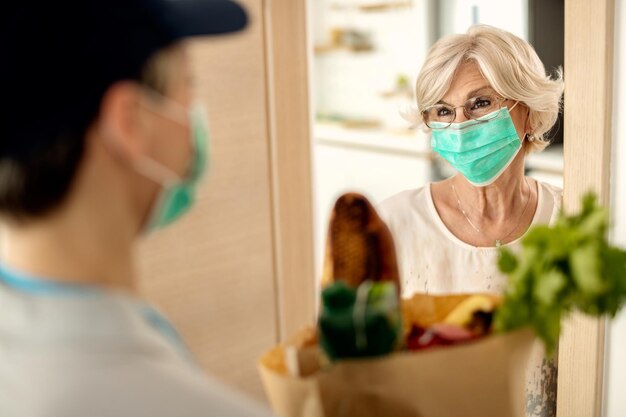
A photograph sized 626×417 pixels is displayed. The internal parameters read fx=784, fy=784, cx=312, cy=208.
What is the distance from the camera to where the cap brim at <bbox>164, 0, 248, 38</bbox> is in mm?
781

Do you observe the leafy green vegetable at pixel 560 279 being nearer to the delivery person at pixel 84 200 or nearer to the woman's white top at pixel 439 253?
the delivery person at pixel 84 200

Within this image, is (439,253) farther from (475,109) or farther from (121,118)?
(121,118)

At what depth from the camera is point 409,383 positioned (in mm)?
908

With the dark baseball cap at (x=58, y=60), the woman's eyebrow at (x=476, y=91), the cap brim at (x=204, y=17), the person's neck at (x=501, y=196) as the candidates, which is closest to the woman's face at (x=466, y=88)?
the woman's eyebrow at (x=476, y=91)

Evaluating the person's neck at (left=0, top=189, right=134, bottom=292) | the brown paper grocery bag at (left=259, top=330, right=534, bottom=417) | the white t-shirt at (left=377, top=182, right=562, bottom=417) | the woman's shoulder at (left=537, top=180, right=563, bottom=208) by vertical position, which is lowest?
the white t-shirt at (left=377, top=182, right=562, bottom=417)

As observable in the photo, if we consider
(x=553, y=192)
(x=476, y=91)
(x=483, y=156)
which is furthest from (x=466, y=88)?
(x=553, y=192)

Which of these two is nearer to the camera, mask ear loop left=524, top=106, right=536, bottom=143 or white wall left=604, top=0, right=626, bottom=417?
white wall left=604, top=0, right=626, bottom=417

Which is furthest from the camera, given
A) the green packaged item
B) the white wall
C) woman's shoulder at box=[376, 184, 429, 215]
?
woman's shoulder at box=[376, 184, 429, 215]

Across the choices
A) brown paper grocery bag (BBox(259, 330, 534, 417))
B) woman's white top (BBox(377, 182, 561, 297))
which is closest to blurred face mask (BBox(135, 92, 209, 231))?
brown paper grocery bag (BBox(259, 330, 534, 417))

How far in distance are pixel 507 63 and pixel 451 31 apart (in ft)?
0.78

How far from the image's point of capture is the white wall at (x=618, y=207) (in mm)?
1370

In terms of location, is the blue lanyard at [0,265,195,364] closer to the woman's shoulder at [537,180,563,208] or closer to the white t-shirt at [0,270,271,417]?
the white t-shirt at [0,270,271,417]

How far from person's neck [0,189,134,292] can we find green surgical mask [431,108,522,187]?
87cm

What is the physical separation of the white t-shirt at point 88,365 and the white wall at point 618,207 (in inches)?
35.3
